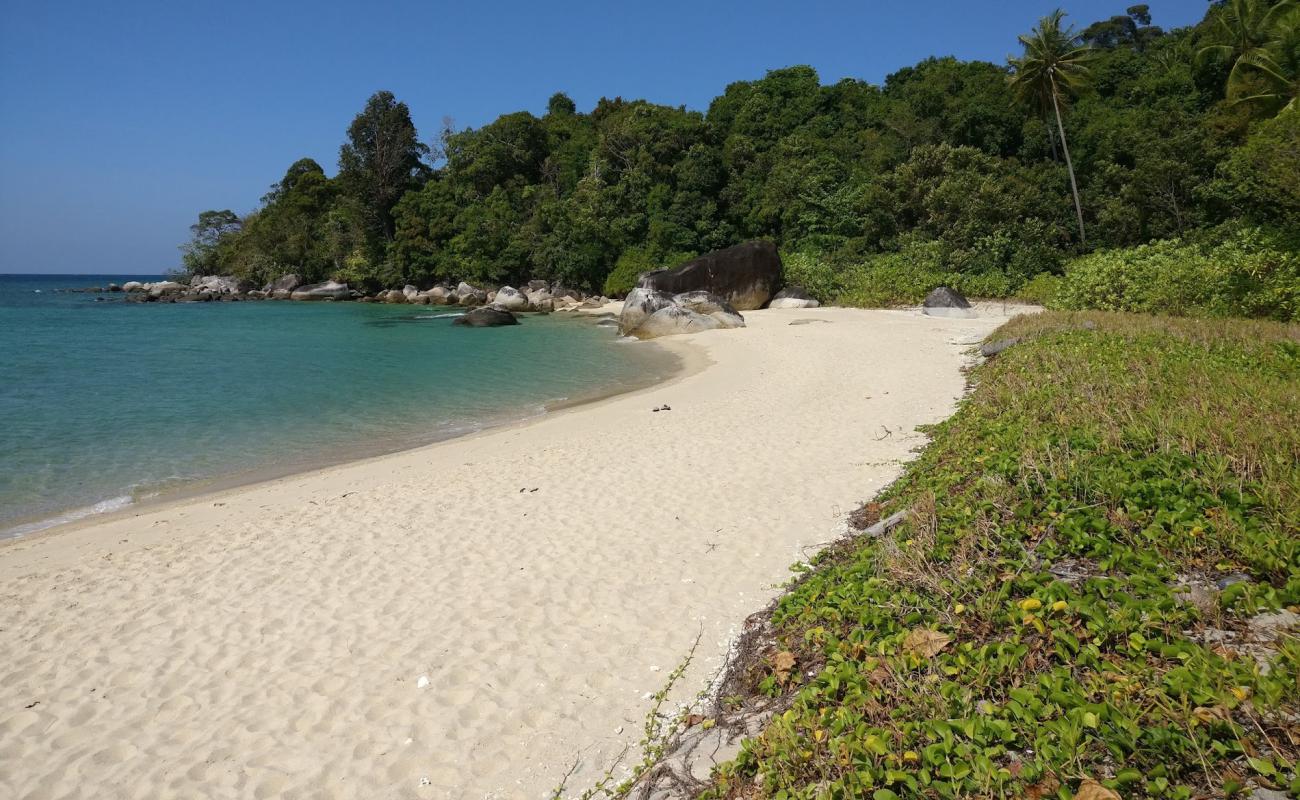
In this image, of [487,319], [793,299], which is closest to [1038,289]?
[793,299]

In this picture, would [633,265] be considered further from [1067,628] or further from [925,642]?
[1067,628]

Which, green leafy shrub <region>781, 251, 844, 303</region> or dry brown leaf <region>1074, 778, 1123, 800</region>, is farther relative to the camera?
green leafy shrub <region>781, 251, 844, 303</region>

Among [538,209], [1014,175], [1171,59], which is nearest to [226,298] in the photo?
[538,209]

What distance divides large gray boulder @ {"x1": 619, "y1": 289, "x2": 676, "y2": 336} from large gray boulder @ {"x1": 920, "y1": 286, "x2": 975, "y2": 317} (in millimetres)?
11105

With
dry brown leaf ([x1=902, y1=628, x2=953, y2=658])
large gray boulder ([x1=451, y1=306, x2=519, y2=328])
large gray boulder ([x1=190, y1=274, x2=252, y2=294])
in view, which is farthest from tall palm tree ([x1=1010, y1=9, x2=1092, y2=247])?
large gray boulder ([x1=190, y1=274, x2=252, y2=294])

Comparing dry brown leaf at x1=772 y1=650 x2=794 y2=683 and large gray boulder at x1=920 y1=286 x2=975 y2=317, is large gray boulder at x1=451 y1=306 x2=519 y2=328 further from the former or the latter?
dry brown leaf at x1=772 y1=650 x2=794 y2=683

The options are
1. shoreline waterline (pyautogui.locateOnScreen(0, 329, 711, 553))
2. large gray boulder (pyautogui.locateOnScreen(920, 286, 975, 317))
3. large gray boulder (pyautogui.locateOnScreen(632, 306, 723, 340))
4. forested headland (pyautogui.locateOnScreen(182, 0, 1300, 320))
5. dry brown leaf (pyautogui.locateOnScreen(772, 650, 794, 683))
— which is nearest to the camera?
dry brown leaf (pyautogui.locateOnScreen(772, 650, 794, 683))

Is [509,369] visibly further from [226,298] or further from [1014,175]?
[226,298]

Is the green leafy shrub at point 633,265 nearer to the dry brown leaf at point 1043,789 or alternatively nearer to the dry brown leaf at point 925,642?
the dry brown leaf at point 925,642

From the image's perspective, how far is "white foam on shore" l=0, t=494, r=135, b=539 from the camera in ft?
31.0

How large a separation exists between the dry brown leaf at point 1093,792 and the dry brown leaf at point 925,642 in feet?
3.52

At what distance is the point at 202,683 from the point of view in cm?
543

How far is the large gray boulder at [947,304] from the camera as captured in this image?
27.4 metres

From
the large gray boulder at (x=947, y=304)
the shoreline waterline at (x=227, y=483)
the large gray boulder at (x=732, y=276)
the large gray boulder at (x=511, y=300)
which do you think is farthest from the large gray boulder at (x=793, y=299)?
the large gray boulder at (x=511, y=300)
